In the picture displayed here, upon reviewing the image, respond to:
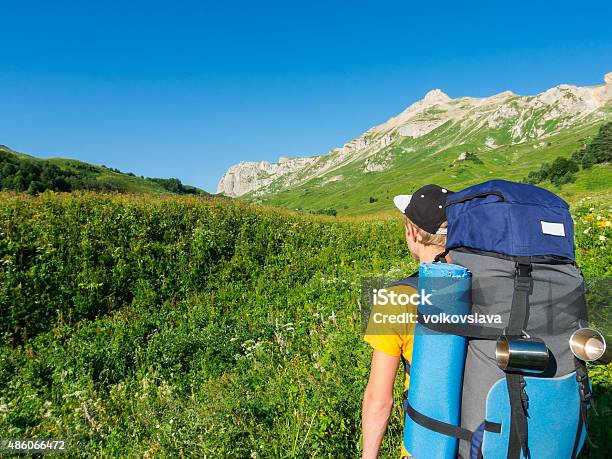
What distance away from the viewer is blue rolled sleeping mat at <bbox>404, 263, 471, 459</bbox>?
228cm

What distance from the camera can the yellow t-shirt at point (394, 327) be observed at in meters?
2.60

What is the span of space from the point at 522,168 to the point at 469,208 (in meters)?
195

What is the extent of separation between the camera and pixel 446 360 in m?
2.30

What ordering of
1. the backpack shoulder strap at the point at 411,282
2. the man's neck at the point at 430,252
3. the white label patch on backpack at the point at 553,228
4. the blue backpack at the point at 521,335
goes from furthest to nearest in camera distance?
the man's neck at the point at 430,252, the backpack shoulder strap at the point at 411,282, the white label patch on backpack at the point at 553,228, the blue backpack at the point at 521,335

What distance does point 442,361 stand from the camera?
230 centimetres

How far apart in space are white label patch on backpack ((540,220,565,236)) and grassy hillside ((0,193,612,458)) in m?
2.90

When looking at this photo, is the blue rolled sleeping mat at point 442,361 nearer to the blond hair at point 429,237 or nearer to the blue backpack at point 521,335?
the blue backpack at point 521,335

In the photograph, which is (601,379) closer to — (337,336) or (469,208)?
(337,336)

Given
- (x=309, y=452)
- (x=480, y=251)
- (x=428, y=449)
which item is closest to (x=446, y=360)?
(x=428, y=449)

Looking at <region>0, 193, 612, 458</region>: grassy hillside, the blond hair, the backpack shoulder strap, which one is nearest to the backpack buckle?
the backpack shoulder strap

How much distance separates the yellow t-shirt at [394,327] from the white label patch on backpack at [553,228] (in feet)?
2.95

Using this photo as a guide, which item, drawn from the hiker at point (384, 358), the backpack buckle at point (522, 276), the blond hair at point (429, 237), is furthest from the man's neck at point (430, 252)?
the backpack buckle at point (522, 276)

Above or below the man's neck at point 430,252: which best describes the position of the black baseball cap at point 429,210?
above

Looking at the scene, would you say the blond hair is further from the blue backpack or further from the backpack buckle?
the backpack buckle
